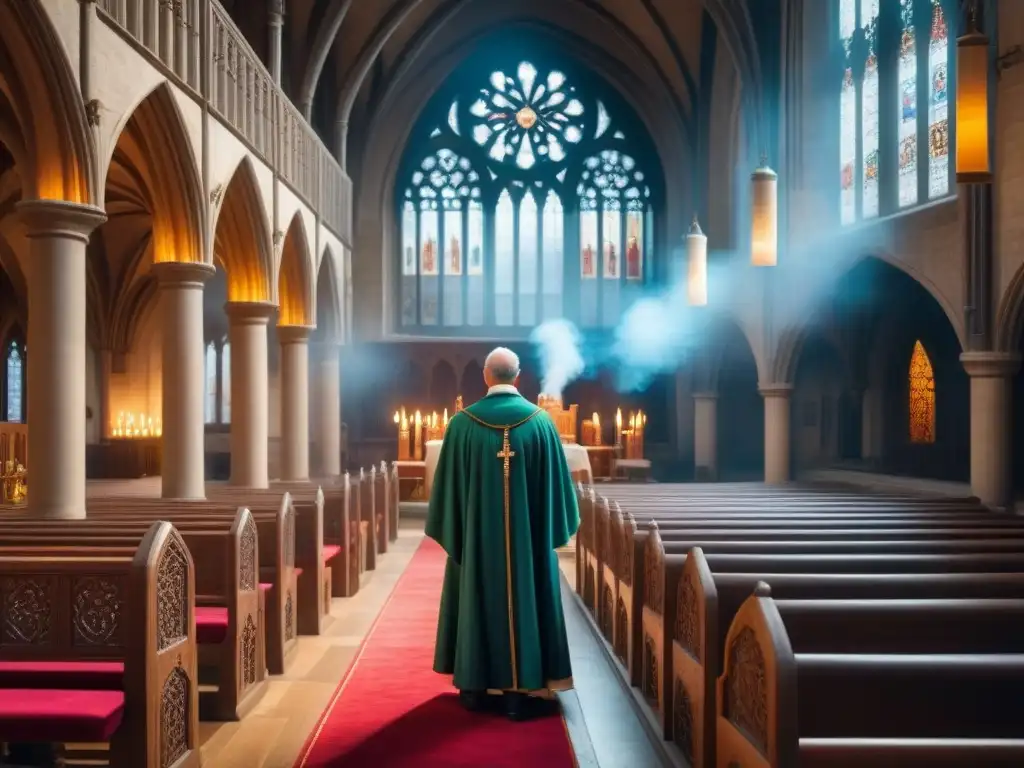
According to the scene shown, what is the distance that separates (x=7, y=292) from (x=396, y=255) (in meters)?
8.53

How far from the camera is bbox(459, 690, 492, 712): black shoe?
5902mm

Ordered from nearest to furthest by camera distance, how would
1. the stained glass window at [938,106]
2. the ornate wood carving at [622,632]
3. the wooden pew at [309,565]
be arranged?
the ornate wood carving at [622,632], the wooden pew at [309,565], the stained glass window at [938,106]

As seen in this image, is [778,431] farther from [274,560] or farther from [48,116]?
[48,116]

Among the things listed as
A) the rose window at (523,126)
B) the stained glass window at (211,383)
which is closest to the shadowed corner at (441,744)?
the stained glass window at (211,383)

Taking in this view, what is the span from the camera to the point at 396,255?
24781 mm

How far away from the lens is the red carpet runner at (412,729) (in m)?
5.04

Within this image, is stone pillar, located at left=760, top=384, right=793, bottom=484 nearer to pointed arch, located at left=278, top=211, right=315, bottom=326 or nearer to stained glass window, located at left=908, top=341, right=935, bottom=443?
stained glass window, located at left=908, top=341, right=935, bottom=443

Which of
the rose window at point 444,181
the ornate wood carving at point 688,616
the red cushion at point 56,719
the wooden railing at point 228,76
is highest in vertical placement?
the rose window at point 444,181

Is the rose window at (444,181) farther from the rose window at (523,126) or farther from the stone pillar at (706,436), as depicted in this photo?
the stone pillar at (706,436)

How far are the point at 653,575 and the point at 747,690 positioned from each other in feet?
8.43

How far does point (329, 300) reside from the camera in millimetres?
20516

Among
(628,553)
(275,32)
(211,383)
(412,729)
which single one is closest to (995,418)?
(628,553)

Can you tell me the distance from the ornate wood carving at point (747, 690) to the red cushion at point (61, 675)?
8.51ft

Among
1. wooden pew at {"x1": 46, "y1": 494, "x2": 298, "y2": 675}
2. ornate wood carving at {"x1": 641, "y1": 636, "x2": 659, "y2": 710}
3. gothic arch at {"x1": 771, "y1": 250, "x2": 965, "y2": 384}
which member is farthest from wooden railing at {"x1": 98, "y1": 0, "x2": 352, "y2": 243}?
gothic arch at {"x1": 771, "y1": 250, "x2": 965, "y2": 384}
